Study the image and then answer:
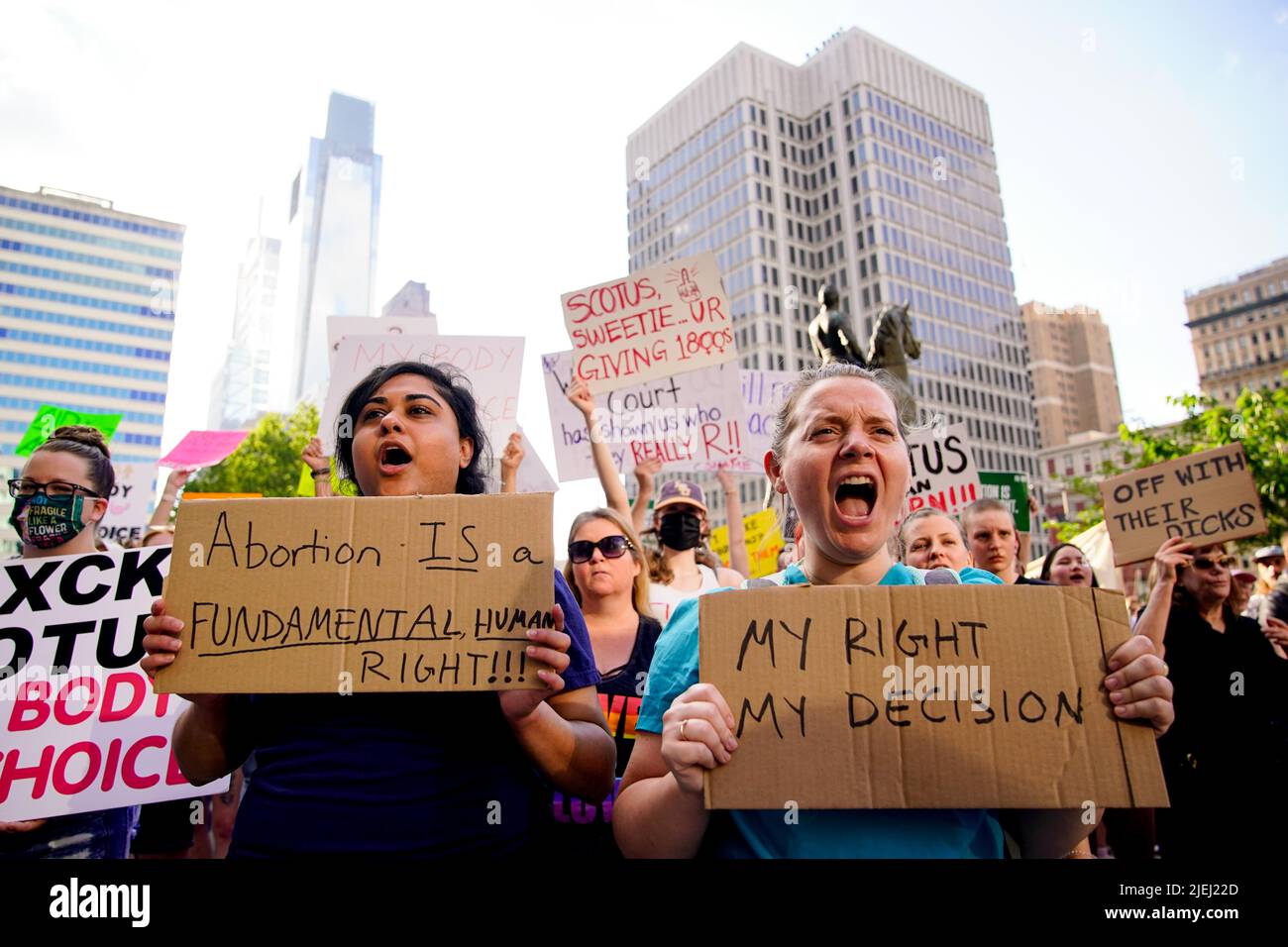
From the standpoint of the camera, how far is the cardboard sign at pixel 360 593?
178cm

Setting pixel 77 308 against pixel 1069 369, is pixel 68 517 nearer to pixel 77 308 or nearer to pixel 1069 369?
pixel 77 308

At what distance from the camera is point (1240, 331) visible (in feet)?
269

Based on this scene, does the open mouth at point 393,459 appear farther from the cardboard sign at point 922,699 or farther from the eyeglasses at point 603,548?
the eyeglasses at point 603,548

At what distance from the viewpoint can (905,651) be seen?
1539 millimetres

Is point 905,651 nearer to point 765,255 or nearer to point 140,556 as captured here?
point 140,556

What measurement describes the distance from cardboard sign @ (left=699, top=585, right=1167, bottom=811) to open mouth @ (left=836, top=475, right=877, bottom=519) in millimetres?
302

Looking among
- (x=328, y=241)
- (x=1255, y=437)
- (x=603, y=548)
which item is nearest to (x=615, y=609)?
(x=603, y=548)

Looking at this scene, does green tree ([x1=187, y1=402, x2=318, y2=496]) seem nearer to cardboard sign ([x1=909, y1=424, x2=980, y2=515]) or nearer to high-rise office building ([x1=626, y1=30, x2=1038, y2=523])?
cardboard sign ([x1=909, y1=424, x2=980, y2=515])

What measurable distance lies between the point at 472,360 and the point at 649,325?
58.4 inches

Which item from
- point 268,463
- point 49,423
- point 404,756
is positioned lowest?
point 404,756

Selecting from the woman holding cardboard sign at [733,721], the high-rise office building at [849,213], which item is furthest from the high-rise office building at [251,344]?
the woman holding cardboard sign at [733,721]

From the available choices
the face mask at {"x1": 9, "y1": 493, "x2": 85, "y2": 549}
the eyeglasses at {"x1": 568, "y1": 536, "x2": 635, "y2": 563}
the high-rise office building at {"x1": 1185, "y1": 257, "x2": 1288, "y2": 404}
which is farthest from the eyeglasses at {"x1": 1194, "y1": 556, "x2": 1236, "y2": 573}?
the high-rise office building at {"x1": 1185, "y1": 257, "x2": 1288, "y2": 404}

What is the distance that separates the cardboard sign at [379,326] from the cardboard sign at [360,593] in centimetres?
334
